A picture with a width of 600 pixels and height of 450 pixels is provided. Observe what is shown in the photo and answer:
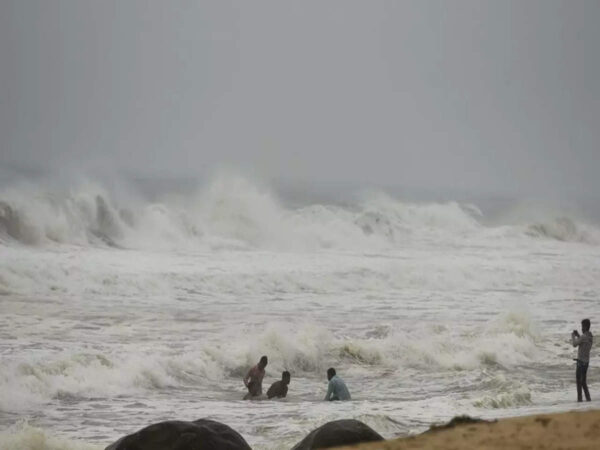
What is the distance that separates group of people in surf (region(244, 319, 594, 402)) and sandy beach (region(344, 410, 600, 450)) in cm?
367

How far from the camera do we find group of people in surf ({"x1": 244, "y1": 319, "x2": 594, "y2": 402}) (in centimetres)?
1094

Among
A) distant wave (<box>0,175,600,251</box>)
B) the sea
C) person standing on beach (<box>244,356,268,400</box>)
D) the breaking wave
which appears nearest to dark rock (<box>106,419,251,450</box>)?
the sea

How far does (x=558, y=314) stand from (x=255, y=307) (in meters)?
6.61

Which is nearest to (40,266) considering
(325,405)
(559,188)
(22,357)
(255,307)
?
(255,307)

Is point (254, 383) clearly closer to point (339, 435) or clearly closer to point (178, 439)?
point (339, 435)

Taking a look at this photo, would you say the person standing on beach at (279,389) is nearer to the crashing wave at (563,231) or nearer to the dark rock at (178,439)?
the dark rock at (178,439)

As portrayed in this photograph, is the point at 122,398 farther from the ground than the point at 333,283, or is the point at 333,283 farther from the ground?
the point at 333,283

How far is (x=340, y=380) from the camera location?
1175cm

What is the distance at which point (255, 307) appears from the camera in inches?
873

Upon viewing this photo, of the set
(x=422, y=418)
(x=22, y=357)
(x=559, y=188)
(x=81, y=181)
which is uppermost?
(x=559, y=188)

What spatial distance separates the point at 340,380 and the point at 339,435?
192 inches

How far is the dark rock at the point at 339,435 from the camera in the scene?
22.5 feet

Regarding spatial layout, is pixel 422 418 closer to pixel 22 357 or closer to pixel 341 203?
pixel 22 357

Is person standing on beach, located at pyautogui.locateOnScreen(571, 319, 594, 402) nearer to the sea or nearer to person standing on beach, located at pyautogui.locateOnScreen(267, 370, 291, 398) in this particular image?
the sea
